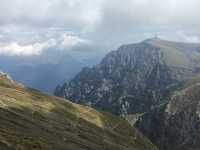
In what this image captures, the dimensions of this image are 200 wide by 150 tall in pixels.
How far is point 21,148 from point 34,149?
9.68m

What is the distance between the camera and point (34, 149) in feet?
651

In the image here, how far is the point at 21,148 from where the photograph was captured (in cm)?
19000

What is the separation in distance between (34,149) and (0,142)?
15.7 meters

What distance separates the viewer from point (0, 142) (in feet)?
642

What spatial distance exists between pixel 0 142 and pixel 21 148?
39.7 ft
